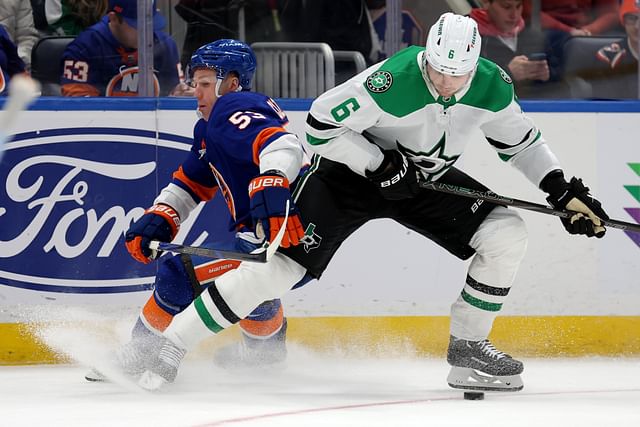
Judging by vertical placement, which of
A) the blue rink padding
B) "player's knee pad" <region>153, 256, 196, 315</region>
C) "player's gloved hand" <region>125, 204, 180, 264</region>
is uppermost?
the blue rink padding

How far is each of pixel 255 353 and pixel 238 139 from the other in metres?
0.82

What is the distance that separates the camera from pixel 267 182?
3.36 metres

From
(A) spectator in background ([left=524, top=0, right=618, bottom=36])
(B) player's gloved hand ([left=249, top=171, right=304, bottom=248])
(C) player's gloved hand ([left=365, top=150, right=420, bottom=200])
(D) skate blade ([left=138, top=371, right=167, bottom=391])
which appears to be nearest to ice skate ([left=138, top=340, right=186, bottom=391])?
(D) skate blade ([left=138, top=371, right=167, bottom=391])

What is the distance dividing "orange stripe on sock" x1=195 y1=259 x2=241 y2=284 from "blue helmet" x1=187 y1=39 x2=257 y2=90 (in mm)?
556

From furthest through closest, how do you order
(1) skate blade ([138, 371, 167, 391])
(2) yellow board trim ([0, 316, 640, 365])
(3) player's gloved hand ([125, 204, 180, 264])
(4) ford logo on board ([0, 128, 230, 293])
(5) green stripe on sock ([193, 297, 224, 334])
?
(2) yellow board trim ([0, 316, 640, 365]) → (4) ford logo on board ([0, 128, 230, 293]) → (3) player's gloved hand ([125, 204, 180, 264]) → (1) skate blade ([138, 371, 167, 391]) → (5) green stripe on sock ([193, 297, 224, 334])

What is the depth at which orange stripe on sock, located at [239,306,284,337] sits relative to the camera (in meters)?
3.96

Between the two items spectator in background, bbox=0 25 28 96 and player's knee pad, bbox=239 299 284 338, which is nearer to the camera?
player's knee pad, bbox=239 299 284 338

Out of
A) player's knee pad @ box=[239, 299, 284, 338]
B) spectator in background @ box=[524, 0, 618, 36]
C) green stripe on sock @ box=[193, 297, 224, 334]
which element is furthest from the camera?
spectator in background @ box=[524, 0, 618, 36]

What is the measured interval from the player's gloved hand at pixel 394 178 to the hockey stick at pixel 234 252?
0.86 feet

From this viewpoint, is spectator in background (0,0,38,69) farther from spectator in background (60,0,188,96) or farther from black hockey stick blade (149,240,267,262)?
black hockey stick blade (149,240,267,262)

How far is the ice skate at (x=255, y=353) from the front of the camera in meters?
4.02

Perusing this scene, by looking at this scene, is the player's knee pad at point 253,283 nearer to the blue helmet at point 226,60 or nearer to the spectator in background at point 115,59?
the blue helmet at point 226,60

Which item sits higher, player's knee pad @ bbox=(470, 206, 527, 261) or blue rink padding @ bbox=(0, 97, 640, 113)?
player's knee pad @ bbox=(470, 206, 527, 261)

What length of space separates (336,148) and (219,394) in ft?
2.66
